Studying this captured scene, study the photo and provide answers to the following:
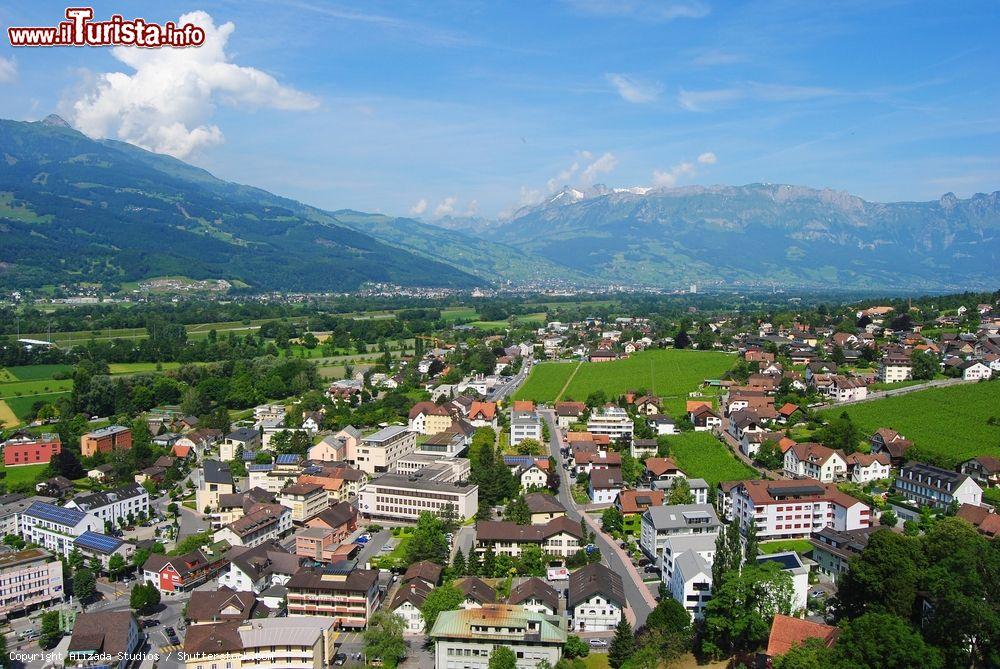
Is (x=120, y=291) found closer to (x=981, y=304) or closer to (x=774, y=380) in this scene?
(x=774, y=380)

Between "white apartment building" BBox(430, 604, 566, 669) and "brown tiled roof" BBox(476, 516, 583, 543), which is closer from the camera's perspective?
"white apartment building" BBox(430, 604, 566, 669)

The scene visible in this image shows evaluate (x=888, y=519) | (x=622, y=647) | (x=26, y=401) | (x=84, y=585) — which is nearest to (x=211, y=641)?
(x=84, y=585)

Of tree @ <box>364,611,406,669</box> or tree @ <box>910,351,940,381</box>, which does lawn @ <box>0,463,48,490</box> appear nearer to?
tree @ <box>364,611,406,669</box>

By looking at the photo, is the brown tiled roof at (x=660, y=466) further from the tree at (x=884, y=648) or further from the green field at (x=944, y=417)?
the tree at (x=884, y=648)

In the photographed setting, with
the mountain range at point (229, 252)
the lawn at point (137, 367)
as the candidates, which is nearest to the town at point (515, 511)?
the lawn at point (137, 367)

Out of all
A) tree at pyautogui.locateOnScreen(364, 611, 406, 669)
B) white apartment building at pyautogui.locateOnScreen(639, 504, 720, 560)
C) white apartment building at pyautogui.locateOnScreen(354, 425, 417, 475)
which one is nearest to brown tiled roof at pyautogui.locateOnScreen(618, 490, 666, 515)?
white apartment building at pyautogui.locateOnScreen(639, 504, 720, 560)
